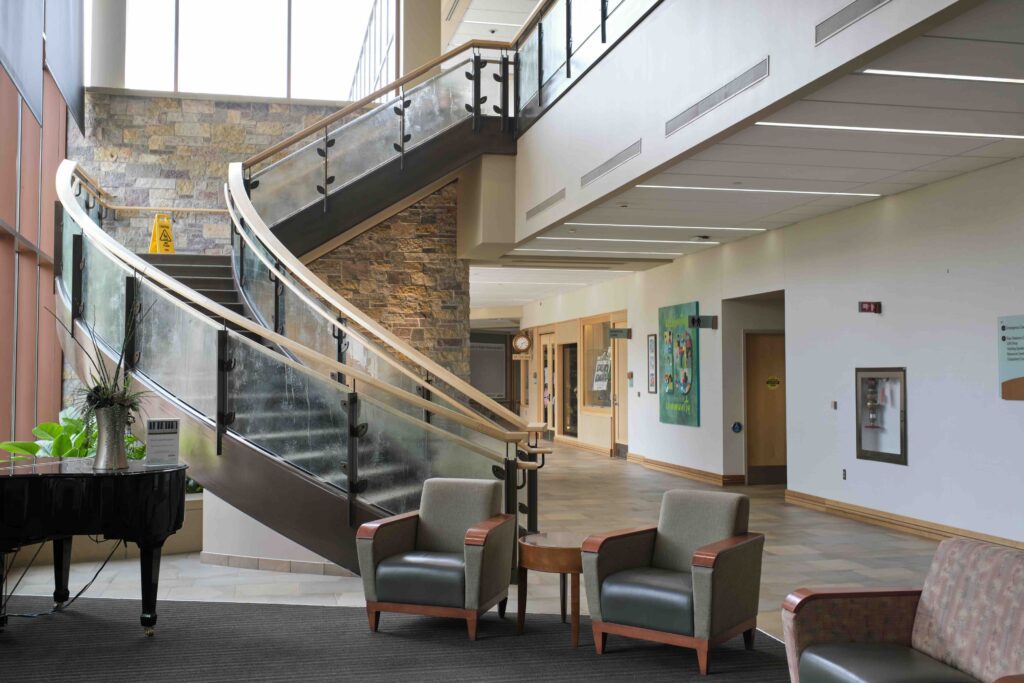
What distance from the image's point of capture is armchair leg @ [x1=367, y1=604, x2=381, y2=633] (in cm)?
518

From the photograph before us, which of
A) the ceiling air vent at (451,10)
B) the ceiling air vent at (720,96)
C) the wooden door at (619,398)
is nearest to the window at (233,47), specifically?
the ceiling air vent at (451,10)

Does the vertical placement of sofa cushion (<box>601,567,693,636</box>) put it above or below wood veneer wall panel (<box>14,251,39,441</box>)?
below

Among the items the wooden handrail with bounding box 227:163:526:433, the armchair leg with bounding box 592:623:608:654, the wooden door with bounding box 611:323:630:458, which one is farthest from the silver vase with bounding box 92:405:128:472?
the wooden door with bounding box 611:323:630:458

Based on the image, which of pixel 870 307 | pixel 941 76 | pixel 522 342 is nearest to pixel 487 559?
pixel 941 76

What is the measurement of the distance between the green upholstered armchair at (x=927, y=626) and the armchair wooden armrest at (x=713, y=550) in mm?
710

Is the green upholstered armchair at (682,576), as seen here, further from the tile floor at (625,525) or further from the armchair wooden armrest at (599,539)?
the tile floor at (625,525)

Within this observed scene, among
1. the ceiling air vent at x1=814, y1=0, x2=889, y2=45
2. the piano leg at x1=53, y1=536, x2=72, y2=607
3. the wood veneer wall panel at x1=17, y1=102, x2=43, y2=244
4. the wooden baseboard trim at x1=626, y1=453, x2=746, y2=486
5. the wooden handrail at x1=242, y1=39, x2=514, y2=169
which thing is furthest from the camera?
the wooden baseboard trim at x1=626, y1=453, x2=746, y2=486

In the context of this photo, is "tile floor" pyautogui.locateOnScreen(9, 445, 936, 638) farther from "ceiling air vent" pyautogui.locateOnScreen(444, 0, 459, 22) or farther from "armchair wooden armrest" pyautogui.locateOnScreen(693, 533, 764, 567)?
"ceiling air vent" pyautogui.locateOnScreen(444, 0, 459, 22)

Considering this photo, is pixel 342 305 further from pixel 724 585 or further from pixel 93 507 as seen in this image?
pixel 724 585

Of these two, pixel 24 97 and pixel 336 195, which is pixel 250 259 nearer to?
pixel 336 195

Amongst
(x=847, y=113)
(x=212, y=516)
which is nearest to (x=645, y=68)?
(x=847, y=113)

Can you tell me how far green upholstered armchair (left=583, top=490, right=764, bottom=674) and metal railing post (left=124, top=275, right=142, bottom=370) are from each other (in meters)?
4.41

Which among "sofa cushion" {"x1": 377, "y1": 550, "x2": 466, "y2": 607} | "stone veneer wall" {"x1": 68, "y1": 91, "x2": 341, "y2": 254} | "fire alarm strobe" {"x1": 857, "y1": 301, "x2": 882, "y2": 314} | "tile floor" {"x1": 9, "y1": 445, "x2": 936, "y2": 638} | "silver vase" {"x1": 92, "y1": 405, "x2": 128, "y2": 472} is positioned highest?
"stone veneer wall" {"x1": 68, "y1": 91, "x2": 341, "y2": 254}

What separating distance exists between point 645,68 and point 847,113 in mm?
2245
